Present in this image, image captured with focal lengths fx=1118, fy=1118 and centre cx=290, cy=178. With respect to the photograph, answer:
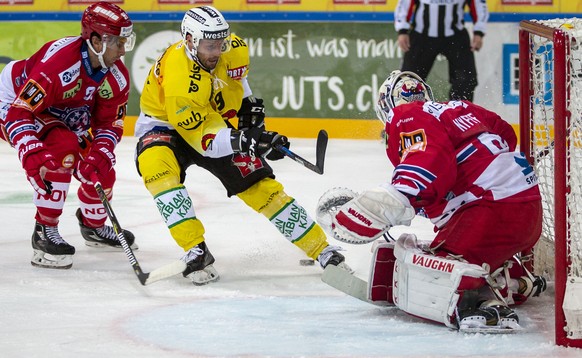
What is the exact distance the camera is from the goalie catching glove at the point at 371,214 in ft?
9.86

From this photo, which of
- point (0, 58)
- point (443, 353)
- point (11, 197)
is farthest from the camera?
point (0, 58)

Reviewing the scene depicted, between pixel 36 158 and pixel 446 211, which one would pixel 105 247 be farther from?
pixel 446 211

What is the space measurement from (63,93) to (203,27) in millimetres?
633

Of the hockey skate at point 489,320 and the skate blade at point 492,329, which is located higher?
the hockey skate at point 489,320

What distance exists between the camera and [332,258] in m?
3.90

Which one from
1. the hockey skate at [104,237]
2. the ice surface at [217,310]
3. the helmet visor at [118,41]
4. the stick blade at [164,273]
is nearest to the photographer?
the ice surface at [217,310]

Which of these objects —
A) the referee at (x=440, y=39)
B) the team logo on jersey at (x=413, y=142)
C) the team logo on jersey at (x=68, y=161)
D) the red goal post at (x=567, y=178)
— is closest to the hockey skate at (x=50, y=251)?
the team logo on jersey at (x=68, y=161)

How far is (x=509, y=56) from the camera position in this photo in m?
7.26

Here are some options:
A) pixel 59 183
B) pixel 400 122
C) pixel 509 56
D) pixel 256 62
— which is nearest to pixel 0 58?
pixel 256 62

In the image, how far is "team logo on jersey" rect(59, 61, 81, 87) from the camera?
402 cm

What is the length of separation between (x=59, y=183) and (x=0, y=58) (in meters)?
4.01

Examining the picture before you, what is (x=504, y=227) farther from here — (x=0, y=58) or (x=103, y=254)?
(x=0, y=58)

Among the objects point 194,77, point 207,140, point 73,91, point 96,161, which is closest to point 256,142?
point 207,140

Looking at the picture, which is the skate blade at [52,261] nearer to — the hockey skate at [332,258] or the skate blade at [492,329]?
the hockey skate at [332,258]
